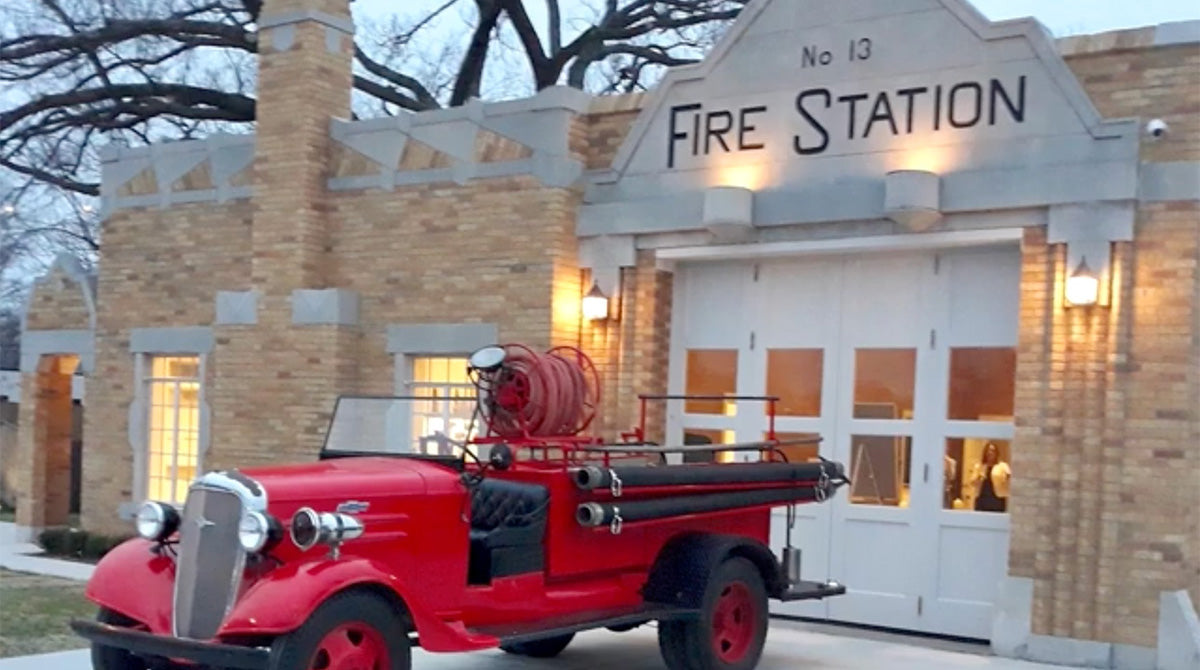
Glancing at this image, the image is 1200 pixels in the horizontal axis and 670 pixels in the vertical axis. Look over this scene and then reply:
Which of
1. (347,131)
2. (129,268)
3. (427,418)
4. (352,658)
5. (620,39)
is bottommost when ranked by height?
(352,658)

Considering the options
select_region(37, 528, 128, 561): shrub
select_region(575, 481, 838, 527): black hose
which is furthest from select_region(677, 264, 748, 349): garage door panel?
select_region(37, 528, 128, 561): shrub

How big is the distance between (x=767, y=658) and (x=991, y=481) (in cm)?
223

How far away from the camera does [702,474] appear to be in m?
8.65

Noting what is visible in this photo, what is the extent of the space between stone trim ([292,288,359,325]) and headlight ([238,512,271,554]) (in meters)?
6.80

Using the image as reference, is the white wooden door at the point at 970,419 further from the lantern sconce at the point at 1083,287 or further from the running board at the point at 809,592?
the running board at the point at 809,592

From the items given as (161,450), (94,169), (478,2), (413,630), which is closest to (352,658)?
(413,630)

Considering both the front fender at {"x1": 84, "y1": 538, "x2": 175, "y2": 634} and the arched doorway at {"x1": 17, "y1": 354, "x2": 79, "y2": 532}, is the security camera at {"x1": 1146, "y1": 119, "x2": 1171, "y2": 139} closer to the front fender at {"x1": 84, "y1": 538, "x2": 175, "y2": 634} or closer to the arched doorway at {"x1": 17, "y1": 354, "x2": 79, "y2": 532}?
the front fender at {"x1": 84, "y1": 538, "x2": 175, "y2": 634}

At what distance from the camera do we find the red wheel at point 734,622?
8.77m

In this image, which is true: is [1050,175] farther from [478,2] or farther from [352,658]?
[478,2]

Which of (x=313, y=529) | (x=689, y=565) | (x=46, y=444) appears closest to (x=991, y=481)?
(x=689, y=565)

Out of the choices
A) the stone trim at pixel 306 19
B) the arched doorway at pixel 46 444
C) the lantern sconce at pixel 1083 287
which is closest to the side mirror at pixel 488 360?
the lantern sconce at pixel 1083 287

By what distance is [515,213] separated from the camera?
40.4ft

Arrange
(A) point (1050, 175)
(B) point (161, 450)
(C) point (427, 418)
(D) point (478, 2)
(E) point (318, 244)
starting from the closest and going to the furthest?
(C) point (427, 418), (A) point (1050, 175), (E) point (318, 244), (B) point (161, 450), (D) point (478, 2)

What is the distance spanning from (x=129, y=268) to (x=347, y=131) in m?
3.60
